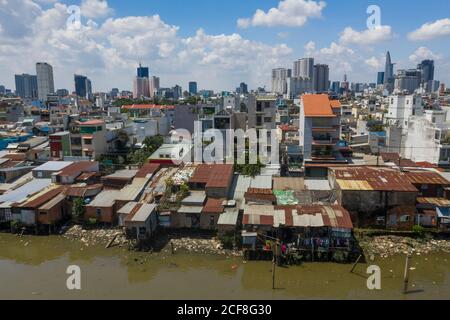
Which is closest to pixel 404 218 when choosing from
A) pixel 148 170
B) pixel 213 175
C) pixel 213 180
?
pixel 213 180

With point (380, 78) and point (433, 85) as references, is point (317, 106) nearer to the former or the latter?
point (433, 85)

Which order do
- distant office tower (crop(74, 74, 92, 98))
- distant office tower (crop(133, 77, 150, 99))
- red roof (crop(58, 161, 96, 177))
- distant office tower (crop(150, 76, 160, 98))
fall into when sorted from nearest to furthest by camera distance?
red roof (crop(58, 161, 96, 177)), distant office tower (crop(74, 74, 92, 98)), distant office tower (crop(133, 77, 150, 99)), distant office tower (crop(150, 76, 160, 98))

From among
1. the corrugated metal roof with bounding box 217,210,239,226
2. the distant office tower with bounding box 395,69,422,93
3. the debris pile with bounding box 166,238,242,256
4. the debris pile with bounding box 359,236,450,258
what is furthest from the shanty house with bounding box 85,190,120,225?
the distant office tower with bounding box 395,69,422,93

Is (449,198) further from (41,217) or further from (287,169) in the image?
(41,217)

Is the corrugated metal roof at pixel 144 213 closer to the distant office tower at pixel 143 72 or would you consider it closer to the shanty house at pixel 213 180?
the shanty house at pixel 213 180

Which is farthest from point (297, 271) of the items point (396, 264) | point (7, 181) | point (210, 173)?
point (7, 181)

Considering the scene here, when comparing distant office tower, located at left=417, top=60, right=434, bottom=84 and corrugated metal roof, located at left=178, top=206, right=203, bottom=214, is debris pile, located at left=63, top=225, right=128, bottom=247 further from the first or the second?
distant office tower, located at left=417, top=60, right=434, bottom=84
